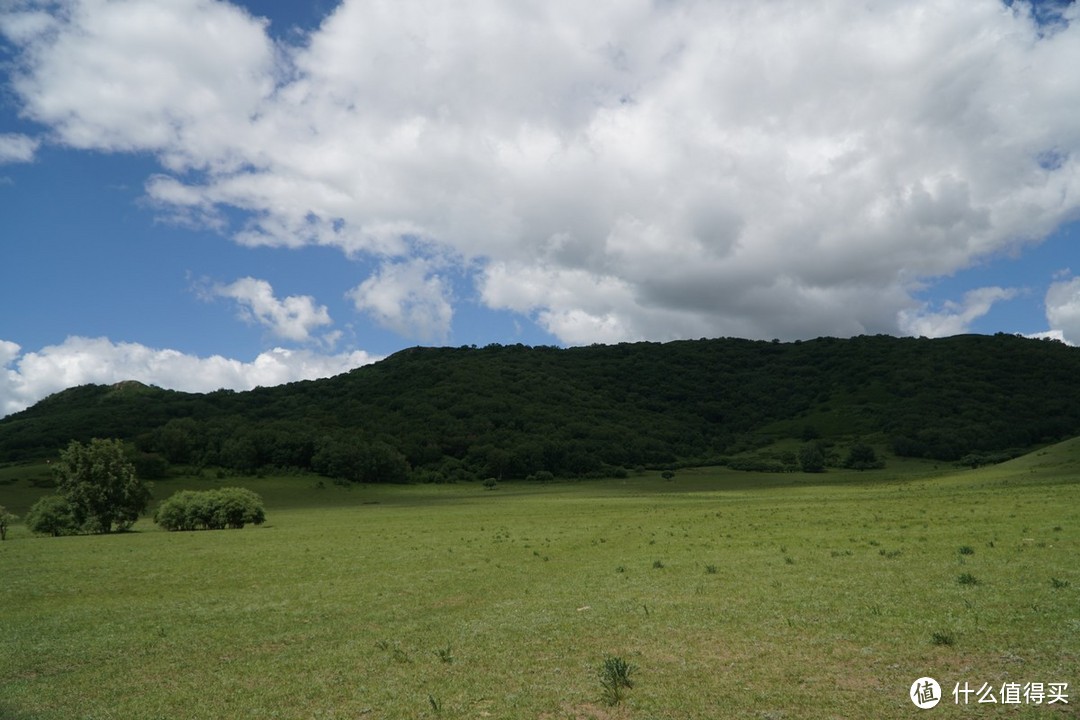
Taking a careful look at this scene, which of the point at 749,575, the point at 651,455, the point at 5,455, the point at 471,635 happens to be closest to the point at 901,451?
the point at 651,455

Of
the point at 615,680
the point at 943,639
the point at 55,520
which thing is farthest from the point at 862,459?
the point at 615,680

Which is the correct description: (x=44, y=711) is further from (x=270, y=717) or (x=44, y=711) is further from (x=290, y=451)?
(x=290, y=451)

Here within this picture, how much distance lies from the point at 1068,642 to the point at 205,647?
2171 cm

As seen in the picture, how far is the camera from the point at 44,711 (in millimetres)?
13703

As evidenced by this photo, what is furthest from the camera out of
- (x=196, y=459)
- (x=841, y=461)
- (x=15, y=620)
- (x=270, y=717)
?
(x=841, y=461)

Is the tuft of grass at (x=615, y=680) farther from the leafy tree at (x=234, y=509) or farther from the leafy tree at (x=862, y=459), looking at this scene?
the leafy tree at (x=862, y=459)

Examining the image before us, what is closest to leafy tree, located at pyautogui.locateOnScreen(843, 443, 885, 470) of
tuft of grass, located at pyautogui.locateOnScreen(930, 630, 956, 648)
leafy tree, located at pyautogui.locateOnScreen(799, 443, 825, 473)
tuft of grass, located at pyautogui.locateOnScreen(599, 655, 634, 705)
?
leafy tree, located at pyautogui.locateOnScreen(799, 443, 825, 473)

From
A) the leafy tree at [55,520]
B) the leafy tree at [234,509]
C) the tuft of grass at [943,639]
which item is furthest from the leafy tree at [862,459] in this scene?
the tuft of grass at [943,639]

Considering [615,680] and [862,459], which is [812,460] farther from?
[615,680]

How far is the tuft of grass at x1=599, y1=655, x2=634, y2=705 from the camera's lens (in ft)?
40.3

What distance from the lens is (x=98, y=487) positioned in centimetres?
6900

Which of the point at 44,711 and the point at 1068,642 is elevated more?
the point at 1068,642

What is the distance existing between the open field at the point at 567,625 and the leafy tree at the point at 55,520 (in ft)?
106

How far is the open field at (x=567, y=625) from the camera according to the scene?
41.8 ft
